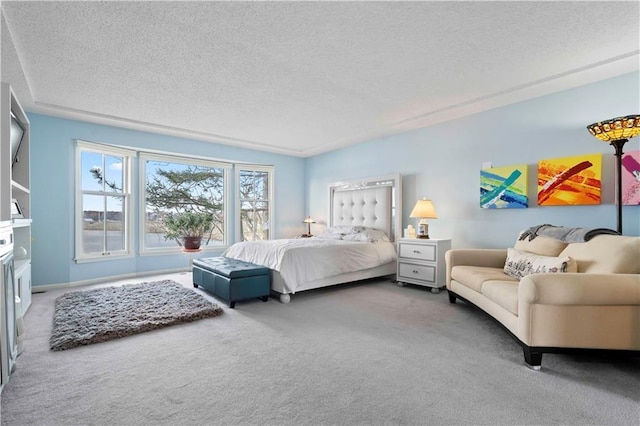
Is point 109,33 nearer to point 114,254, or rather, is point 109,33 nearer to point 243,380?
point 243,380

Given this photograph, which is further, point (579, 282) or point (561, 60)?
point (561, 60)

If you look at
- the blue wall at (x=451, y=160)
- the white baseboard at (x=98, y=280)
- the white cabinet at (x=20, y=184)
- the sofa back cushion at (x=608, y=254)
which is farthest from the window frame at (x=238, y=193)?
the sofa back cushion at (x=608, y=254)

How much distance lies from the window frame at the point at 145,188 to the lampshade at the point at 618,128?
5475 mm

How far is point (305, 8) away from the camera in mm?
2070

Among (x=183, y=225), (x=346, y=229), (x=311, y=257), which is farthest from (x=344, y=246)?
(x=183, y=225)

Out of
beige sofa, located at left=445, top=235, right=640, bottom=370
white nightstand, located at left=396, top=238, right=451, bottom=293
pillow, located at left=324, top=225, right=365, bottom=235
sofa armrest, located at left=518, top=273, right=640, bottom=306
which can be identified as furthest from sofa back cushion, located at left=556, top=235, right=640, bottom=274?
pillow, located at left=324, top=225, right=365, bottom=235

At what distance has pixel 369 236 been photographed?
4766 millimetres

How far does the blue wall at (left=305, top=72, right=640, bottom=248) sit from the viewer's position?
3.04 meters

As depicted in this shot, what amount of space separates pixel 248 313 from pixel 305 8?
2.76 m

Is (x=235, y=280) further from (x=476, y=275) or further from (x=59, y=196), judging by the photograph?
(x=59, y=196)

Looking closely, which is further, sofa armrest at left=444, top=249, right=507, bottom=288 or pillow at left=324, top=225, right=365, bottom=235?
pillow at left=324, top=225, right=365, bottom=235

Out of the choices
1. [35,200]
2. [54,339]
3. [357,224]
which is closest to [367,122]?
[357,224]

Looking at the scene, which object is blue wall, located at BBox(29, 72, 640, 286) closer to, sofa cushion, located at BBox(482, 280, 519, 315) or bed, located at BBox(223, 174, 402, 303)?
bed, located at BBox(223, 174, 402, 303)

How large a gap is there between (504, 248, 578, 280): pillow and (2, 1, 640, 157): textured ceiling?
1.77m
